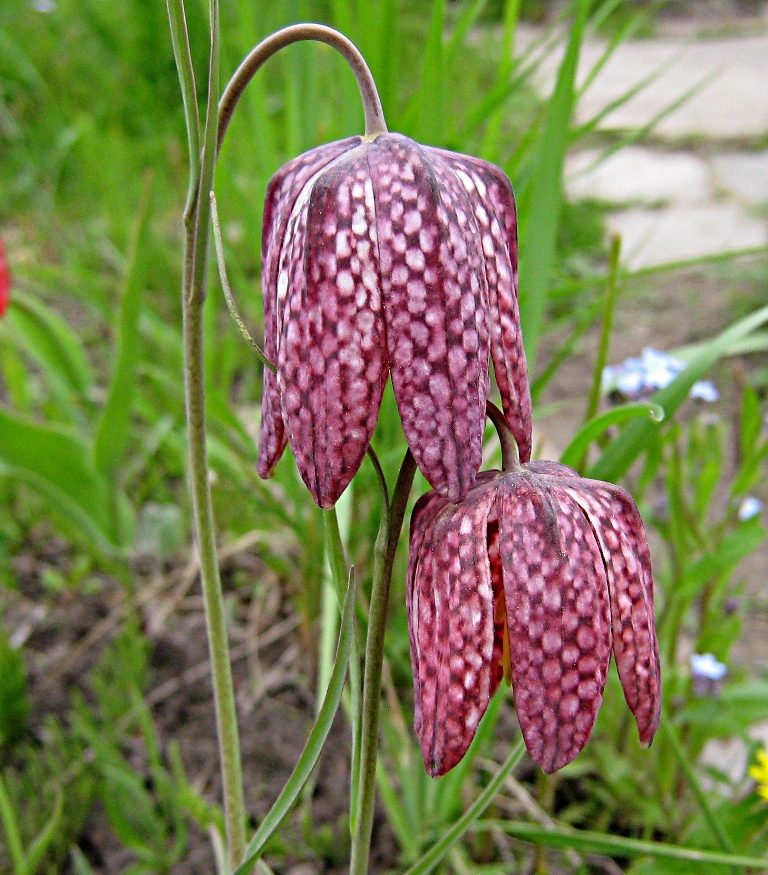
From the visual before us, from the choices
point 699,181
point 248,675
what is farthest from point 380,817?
point 699,181

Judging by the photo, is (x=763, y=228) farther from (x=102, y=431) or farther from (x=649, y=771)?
(x=102, y=431)

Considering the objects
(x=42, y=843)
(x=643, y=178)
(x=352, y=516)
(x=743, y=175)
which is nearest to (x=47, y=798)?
(x=42, y=843)

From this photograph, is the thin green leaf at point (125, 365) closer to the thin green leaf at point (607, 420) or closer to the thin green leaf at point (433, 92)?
the thin green leaf at point (433, 92)

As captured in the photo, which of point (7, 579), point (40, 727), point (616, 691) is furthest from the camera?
point (7, 579)

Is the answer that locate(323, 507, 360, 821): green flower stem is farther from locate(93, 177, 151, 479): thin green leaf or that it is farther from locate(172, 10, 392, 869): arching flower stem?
locate(93, 177, 151, 479): thin green leaf

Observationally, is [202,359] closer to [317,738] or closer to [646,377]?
[317,738]

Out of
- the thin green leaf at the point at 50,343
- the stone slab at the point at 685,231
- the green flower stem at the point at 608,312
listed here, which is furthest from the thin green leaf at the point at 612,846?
the stone slab at the point at 685,231
